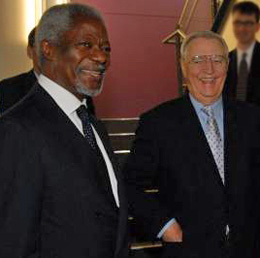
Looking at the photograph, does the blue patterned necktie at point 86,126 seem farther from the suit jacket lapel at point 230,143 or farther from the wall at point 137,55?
the wall at point 137,55

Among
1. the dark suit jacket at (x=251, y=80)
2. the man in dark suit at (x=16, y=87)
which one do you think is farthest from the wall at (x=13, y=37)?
the dark suit jacket at (x=251, y=80)

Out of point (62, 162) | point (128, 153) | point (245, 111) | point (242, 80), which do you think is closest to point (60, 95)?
point (62, 162)

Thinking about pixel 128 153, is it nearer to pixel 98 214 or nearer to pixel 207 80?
pixel 207 80

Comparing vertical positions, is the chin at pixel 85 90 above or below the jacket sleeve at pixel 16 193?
above

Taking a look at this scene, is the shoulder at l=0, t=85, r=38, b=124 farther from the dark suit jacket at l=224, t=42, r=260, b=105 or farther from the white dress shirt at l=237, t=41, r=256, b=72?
the white dress shirt at l=237, t=41, r=256, b=72

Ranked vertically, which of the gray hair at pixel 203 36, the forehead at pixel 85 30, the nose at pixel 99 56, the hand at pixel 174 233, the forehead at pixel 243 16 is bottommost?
the hand at pixel 174 233

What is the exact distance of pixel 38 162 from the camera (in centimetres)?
132

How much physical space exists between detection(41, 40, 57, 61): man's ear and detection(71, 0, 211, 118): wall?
6438 mm

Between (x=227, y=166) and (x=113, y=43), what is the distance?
6.27m

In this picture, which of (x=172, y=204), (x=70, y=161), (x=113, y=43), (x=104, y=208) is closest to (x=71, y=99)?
(x=70, y=161)

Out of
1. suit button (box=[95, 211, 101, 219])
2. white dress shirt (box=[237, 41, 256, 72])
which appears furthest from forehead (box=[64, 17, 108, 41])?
white dress shirt (box=[237, 41, 256, 72])

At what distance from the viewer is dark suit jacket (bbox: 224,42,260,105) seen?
3488mm

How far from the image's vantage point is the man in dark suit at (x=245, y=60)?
3.51 m

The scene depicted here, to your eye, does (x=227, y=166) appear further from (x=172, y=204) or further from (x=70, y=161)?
(x=70, y=161)
